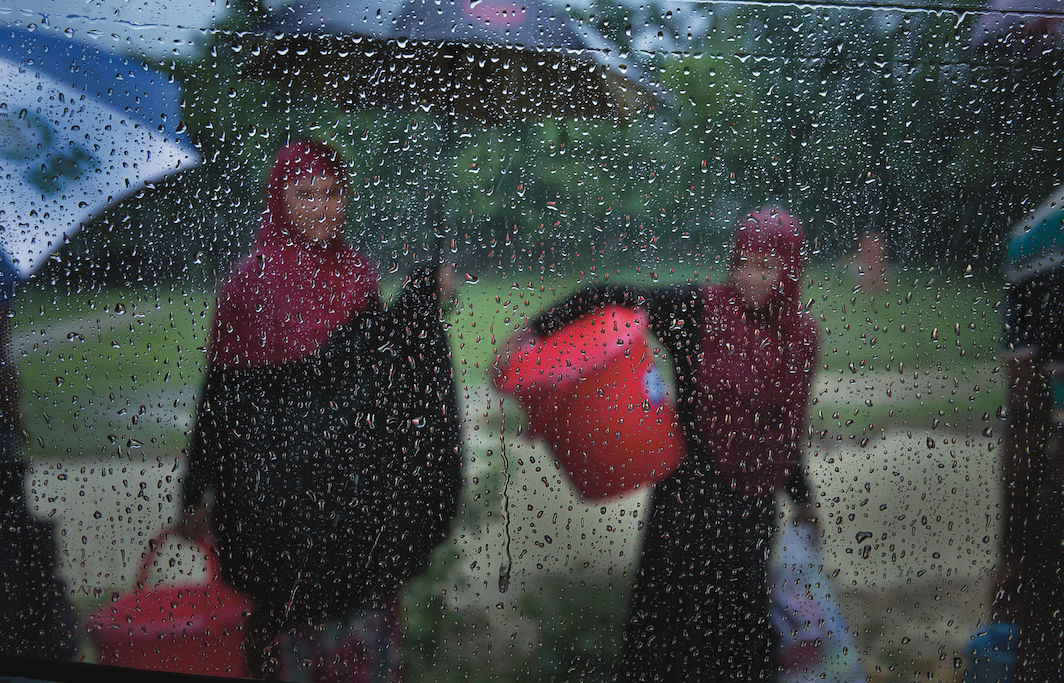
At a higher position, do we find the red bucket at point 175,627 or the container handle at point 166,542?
the container handle at point 166,542

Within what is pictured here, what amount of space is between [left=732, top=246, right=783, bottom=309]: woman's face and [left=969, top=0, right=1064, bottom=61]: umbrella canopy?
20.0 inches

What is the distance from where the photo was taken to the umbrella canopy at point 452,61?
114 centimetres

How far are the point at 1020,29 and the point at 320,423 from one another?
1.47m

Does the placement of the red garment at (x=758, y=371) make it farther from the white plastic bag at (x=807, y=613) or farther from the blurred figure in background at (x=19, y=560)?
the blurred figure in background at (x=19, y=560)

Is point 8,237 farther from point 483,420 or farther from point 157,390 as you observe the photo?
point 483,420

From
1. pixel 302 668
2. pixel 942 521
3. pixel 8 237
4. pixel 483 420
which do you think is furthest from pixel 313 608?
pixel 942 521

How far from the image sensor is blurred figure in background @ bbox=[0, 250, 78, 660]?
127 centimetres

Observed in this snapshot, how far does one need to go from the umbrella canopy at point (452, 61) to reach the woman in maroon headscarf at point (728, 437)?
1.18ft

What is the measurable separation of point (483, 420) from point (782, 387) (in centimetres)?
57

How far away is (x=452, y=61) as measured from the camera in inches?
45.7

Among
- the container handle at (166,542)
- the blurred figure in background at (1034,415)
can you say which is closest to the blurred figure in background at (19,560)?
the container handle at (166,542)

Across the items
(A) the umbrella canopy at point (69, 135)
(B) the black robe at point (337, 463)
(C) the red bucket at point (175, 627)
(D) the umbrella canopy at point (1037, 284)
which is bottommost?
(C) the red bucket at point (175, 627)

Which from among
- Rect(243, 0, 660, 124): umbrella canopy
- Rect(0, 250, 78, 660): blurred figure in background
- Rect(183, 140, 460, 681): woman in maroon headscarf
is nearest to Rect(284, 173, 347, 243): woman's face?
Rect(183, 140, 460, 681): woman in maroon headscarf

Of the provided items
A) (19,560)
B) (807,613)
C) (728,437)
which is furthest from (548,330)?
(19,560)
